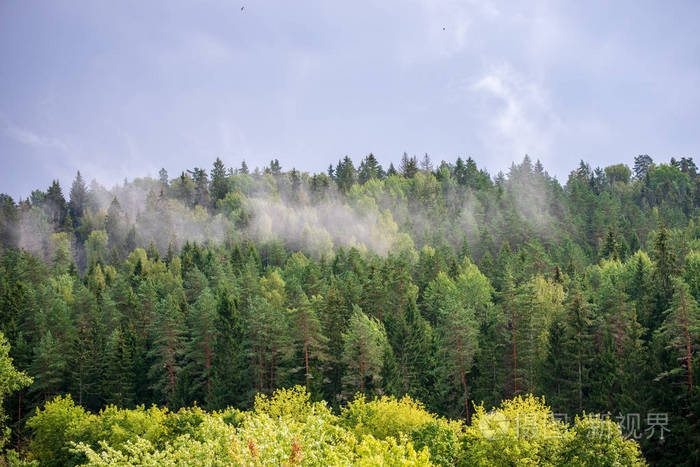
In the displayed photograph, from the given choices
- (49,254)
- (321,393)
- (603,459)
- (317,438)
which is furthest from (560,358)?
(49,254)

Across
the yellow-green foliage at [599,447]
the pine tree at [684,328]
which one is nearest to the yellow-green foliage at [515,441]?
the yellow-green foliage at [599,447]

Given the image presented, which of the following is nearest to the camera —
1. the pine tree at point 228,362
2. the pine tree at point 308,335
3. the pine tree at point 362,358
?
the pine tree at point 362,358

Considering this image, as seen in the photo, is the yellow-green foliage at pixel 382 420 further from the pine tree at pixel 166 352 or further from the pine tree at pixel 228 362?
the pine tree at pixel 166 352

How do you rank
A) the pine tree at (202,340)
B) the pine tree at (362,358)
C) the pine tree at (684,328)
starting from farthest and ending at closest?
the pine tree at (202,340)
the pine tree at (362,358)
the pine tree at (684,328)

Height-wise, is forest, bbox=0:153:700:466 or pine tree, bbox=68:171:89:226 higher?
pine tree, bbox=68:171:89:226

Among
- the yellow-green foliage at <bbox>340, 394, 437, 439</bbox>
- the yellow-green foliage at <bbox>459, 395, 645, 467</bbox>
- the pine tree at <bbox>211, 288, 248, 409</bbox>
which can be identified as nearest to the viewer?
the yellow-green foliage at <bbox>459, 395, 645, 467</bbox>

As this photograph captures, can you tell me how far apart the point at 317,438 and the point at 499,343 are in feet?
122

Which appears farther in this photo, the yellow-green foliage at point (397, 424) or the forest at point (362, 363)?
the yellow-green foliage at point (397, 424)

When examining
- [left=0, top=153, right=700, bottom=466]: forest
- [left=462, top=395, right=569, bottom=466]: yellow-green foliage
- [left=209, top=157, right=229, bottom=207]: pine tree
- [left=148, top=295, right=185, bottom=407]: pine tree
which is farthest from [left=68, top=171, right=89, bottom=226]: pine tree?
[left=462, top=395, right=569, bottom=466]: yellow-green foliage

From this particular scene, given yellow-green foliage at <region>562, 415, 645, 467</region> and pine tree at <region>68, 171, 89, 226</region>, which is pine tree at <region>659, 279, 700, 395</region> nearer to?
yellow-green foliage at <region>562, 415, 645, 467</region>

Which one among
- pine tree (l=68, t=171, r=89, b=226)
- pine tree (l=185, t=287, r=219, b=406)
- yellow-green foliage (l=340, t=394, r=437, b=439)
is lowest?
yellow-green foliage (l=340, t=394, r=437, b=439)

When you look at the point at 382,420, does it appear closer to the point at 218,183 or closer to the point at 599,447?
the point at 599,447

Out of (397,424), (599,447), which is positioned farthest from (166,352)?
(599,447)

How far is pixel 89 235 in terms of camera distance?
156m
